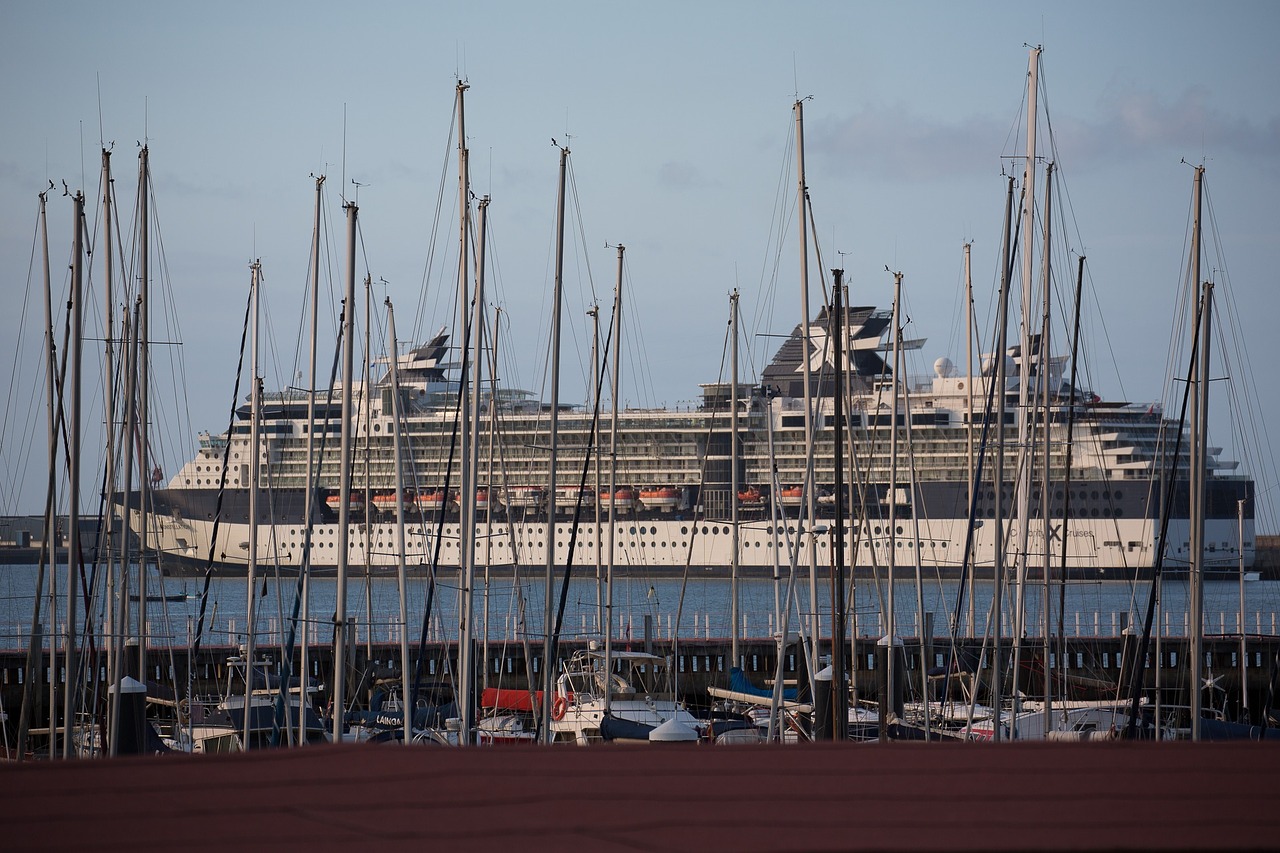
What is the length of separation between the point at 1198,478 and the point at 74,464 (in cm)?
1155

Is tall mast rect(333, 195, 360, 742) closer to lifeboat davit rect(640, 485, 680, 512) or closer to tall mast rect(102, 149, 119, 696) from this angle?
tall mast rect(102, 149, 119, 696)

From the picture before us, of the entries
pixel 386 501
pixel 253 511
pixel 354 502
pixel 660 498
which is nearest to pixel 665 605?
pixel 660 498

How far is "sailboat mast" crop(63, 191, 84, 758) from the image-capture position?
12.5 metres

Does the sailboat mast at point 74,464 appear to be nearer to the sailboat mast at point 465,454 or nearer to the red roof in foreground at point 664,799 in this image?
the sailboat mast at point 465,454

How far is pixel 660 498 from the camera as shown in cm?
6166

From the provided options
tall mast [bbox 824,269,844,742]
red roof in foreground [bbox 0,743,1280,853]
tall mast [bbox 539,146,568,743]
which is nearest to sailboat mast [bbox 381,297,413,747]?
tall mast [bbox 539,146,568,743]

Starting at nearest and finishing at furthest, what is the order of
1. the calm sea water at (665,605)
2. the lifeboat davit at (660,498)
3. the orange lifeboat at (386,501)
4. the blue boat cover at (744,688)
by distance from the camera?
the blue boat cover at (744,688) < the calm sea water at (665,605) < the orange lifeboat at (386,501) < the lifeboat davit at (660,498)

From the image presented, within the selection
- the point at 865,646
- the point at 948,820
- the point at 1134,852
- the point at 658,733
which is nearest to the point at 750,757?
the point at 948,820

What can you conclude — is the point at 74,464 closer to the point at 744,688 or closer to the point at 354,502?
the point at 744,688

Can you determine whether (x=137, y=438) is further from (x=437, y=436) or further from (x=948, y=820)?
(x=437, y=436)

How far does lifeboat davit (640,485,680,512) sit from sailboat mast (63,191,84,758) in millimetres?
47525

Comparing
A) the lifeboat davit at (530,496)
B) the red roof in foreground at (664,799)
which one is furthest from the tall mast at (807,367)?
the lifeboat davit at (530,496)

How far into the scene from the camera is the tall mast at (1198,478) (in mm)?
13461

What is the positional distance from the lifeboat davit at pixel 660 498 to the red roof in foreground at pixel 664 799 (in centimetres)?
5728
